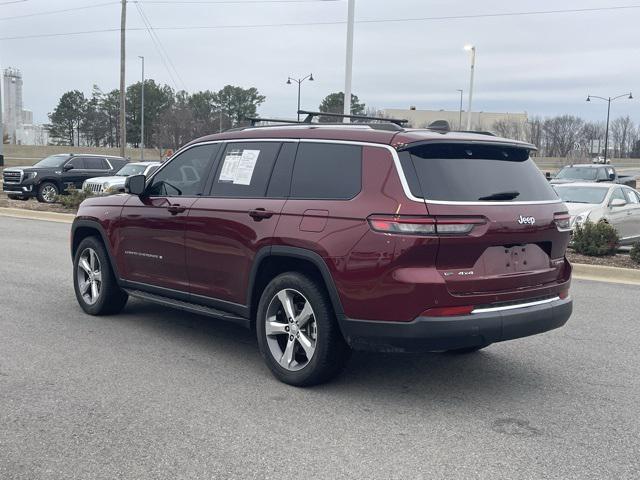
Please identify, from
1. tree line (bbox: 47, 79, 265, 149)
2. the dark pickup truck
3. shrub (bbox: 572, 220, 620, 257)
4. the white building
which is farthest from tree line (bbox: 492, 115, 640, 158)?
the white building

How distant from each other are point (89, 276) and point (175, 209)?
1769 millimetres

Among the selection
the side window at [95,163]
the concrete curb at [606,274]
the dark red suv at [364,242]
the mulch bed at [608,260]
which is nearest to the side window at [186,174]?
the dark red suv at [364,242]

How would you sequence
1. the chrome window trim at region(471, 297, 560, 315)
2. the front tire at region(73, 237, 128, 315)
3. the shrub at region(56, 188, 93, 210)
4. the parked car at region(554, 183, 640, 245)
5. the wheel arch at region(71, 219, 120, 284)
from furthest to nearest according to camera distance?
the shrub at region(56, 188, 93, 210)
the parked car at region(554, 183, 640, 245)
the front tire at region(73, 237, 128, 315)
the wheel arch at region(71, 219, 120, 284)
the chrome window trim at region(471, 297, 560, 315)

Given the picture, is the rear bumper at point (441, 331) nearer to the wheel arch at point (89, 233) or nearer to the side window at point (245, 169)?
the side window at point (245, 169)

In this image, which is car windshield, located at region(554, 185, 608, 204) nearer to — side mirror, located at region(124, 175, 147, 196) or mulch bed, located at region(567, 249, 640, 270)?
mulch bed, located at region(567, 249, 640, 270)

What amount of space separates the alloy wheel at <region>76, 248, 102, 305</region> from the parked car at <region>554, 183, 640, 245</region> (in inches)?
373

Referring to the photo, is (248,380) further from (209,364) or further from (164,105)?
(164,105)

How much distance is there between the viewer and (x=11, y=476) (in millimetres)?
3619

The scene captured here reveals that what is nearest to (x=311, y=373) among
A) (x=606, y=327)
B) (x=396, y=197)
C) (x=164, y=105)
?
(x=396, y=197)

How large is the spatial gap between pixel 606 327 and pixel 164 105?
96990 mm

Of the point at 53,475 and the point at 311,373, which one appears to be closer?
the point at 53,475

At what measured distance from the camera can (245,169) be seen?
5688 mm

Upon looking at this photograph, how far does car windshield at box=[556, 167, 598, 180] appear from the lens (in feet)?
78.2

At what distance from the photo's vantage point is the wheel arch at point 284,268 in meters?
4.76
